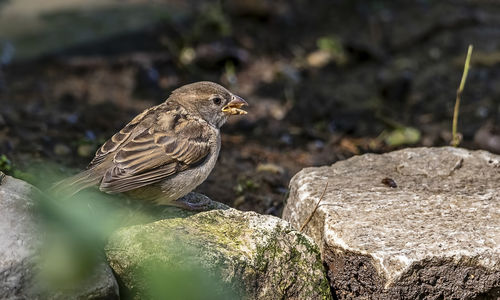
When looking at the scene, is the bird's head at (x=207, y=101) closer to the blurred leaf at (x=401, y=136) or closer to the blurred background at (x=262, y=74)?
the blurred background at (x=262, y=74)

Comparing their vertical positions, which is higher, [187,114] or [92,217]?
[92,217]

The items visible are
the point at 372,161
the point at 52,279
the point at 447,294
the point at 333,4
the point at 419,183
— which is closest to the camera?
the point at 52,279

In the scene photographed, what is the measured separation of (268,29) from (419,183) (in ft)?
18.1

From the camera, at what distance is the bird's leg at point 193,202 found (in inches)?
170

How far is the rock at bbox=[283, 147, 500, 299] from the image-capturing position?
12.2ft

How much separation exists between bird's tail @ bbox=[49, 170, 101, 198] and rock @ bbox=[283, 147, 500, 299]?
4.17 ft

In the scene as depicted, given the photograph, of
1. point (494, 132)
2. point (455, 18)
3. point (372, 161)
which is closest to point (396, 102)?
point (494, 132)

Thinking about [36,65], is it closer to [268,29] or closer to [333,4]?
[268,29]

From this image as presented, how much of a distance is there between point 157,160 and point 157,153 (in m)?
0.05

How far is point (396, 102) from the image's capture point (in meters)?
7.95

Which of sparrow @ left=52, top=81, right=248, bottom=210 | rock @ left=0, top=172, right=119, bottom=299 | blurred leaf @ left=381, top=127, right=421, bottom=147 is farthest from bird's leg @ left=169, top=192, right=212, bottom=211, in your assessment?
blurred leaf @ left=381, top=127, right=421, bottom=147

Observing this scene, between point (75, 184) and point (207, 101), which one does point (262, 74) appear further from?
point (75, 184)

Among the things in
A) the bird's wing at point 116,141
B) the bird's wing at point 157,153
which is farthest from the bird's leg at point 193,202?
the bird's wing at point 116,141

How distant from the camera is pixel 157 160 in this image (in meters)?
4.32
